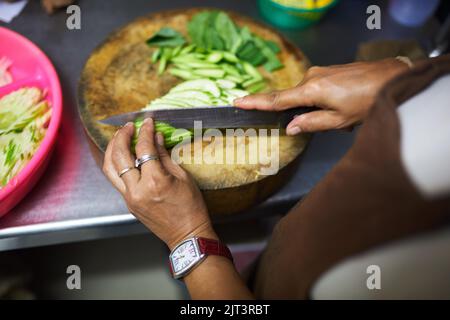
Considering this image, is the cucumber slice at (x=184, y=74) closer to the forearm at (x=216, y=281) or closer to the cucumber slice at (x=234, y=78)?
the cucumber slice at (x=234, y=78)

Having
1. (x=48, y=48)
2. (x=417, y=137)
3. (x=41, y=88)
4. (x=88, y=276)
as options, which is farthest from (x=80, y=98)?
(x=417, y=137)

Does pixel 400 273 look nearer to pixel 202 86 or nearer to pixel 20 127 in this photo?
pixel 202 86

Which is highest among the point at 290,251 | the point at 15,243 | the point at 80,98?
the point at 80,98

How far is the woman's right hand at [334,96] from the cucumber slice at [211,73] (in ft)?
1.14

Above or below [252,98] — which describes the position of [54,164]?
below

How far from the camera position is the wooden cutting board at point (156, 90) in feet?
4.53

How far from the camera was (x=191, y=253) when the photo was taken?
1.12 meters

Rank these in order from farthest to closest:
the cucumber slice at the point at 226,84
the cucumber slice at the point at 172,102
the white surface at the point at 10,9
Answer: the white surface at the point at 10,9 < the cucumber slice at the point at 226,84 < the cucumber slice at the point at 172,102

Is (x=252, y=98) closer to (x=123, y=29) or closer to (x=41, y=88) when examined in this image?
(x=123, y=29)

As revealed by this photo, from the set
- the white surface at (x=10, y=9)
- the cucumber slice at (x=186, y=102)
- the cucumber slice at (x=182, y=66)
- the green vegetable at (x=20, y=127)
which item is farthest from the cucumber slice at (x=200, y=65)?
the white surface at (x=10, y=9)

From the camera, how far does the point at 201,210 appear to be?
1.22m

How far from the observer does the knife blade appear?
1.35 metres

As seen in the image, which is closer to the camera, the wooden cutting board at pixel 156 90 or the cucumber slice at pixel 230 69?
the wooden cutting board at pixel 156 90

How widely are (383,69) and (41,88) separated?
4.33ft
